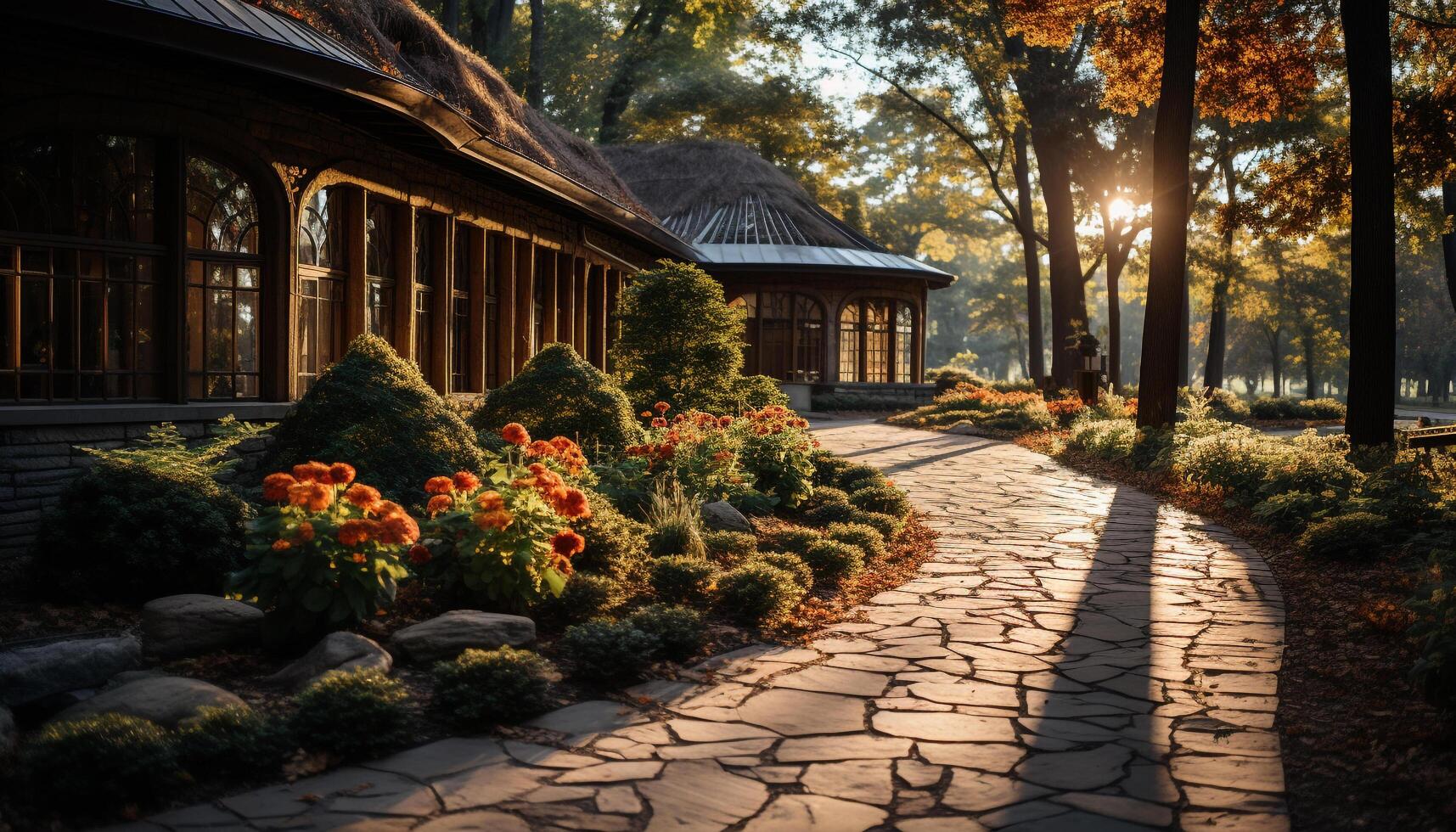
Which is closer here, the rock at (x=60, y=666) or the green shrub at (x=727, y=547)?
the rock at (x=60, y=666)

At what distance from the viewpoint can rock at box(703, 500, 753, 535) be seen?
29.9 feet

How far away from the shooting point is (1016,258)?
70312 millimetres

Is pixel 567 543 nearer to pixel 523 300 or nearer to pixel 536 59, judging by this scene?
pixel 523 300

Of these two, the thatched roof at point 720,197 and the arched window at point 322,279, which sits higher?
the thatched roof at point 720,197

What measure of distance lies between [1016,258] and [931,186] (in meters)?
27.8

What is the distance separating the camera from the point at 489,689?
4949 millimetres

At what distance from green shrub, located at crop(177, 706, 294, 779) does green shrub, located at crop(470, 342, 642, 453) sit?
600 cm

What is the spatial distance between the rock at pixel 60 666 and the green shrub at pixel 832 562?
4.41 m

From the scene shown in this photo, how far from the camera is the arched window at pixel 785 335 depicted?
101 feet

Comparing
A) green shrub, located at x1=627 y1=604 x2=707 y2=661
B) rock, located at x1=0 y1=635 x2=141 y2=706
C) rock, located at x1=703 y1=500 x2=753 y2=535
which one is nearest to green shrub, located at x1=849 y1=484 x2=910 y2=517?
rock, located at x1=703 y1=500 x2=753 y2=535

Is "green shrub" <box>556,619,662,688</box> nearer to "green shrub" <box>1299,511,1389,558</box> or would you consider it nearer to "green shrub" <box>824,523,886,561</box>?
"green shrub" <box>824,523,886,561</box>

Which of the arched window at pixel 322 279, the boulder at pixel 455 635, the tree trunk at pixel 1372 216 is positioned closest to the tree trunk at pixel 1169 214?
the tree trunk at pixel 1372 216

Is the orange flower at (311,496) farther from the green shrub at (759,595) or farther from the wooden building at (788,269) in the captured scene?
the wooden building at (788,269)

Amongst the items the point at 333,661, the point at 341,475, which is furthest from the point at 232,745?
the point at 341,475
